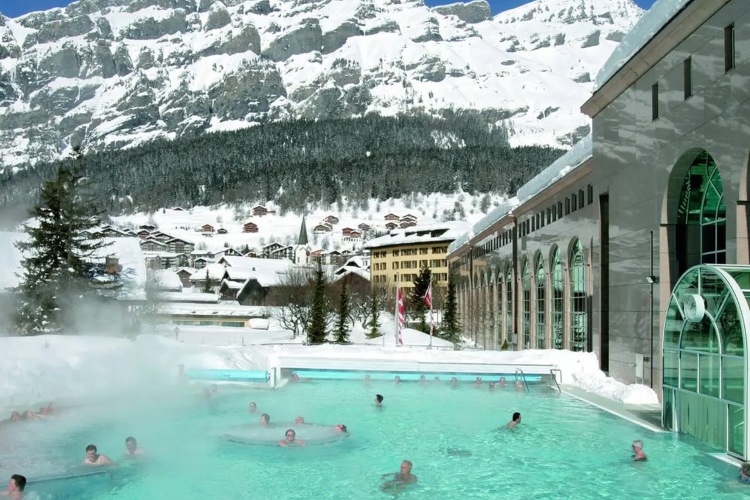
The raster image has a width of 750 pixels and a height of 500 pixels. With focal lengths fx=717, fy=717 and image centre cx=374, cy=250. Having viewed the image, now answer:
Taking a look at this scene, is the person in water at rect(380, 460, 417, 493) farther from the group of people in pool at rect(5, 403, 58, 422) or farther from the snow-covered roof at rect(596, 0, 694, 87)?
the snow-covered roof at rect(596, 0, 694, 87)

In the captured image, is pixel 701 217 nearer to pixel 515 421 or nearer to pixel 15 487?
pixel 515 421

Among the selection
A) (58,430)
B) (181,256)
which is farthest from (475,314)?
A: (181,256)

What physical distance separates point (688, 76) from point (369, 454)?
12.5 meters

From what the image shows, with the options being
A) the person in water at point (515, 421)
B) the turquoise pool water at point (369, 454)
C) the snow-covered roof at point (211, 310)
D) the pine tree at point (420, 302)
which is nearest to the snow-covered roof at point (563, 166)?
the turquoise pool water at point (369, 454)

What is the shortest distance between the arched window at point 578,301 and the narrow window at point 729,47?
1467 centimetres

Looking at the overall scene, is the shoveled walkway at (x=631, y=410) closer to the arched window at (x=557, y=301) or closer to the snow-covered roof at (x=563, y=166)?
the arched window at (x=557, y=301)

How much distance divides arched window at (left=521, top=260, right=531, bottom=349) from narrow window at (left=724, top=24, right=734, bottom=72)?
25161 mm

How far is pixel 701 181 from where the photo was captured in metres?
18.8

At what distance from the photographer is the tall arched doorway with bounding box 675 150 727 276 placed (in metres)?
18.1

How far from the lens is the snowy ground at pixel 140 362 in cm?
2367

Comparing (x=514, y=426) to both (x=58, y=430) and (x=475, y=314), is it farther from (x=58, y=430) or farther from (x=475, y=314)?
(x=475, y=314)

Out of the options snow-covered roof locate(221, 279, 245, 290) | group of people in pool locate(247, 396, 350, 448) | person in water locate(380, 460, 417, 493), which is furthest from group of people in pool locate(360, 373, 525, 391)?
snow-covered roof locate(221, 279, 245, 290)

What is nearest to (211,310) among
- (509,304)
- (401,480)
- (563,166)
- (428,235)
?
(509,304)

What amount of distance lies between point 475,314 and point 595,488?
45790 millimetres
